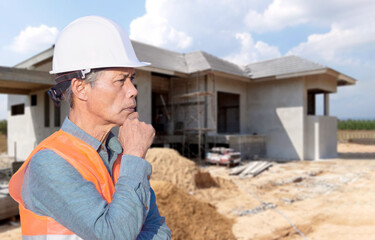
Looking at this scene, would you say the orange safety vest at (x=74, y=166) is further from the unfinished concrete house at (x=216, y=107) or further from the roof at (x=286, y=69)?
the roof at (x=286, y=69)

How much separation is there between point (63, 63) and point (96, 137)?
35 centimetres

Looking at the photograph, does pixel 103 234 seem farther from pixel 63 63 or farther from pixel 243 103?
pixel 243 103

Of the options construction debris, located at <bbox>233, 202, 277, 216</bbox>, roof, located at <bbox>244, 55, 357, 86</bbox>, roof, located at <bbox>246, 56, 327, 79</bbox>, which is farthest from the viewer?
roof, located at <bbox>246, 56, 327, 79</bbox>

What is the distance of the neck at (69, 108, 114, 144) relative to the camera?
117 cm

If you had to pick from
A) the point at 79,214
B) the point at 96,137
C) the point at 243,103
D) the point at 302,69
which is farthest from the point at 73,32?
the point at 243,103

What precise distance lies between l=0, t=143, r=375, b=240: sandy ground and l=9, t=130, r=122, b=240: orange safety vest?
14.5ft

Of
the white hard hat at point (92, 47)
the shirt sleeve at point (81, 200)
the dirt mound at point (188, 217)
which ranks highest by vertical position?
the white hard hat at point (92, 47)

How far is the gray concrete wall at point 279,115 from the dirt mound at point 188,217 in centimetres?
1150

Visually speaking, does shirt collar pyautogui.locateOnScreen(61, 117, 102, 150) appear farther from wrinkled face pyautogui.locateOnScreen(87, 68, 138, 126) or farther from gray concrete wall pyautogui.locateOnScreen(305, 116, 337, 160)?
gray concrete wall pyautogui.locateOnScreen(305, 116, 337, 160)

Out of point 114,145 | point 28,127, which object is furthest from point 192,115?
point 114,145

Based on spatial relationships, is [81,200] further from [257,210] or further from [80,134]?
[257,210]

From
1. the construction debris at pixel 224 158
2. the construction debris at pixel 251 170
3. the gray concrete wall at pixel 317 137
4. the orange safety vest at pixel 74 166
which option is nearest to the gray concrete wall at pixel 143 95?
the construction debris at pixel 224 158

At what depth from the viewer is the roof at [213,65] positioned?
1392cm

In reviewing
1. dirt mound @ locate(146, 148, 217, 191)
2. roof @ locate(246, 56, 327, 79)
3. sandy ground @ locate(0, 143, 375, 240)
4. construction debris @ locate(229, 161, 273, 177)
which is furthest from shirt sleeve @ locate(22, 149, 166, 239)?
roof @ locate(246, 56, 327, 79)
